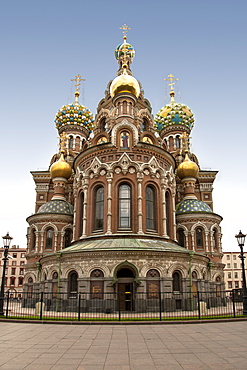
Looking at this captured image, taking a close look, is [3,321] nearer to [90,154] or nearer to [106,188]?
[106,188]

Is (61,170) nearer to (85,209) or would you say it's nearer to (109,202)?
(85,209)

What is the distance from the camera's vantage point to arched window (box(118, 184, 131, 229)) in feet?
88.4

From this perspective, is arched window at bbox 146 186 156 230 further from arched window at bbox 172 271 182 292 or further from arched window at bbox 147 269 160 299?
arched window at bbox 147 269 160 299

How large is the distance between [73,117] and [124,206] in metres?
26.3

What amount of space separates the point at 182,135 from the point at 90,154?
60.7ft

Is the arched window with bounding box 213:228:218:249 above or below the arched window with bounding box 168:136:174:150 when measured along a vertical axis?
below

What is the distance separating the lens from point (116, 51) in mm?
45531

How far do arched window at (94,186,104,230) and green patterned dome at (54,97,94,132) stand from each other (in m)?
23.2

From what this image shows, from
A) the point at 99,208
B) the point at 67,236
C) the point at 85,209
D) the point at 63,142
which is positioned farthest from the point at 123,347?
the point at 63,142

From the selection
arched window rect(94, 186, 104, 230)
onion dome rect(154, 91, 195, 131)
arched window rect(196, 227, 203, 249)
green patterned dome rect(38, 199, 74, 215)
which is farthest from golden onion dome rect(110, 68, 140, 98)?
arched window rect(196, 227, 203, 249)

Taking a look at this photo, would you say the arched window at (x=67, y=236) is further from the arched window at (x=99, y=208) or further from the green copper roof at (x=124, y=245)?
the green copper roof at (x=124, y=245)

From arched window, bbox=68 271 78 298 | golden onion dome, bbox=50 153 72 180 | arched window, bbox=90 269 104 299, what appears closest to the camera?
arched window, bbox=90 269 104 299

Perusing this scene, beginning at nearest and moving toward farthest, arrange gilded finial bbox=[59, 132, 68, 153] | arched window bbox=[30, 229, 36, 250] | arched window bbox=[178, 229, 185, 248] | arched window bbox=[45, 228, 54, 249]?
arched window bbox=[45, 228, 54, 249]
arched window bbox=[178, 229, 185, 248]
arched window bbox=[30, 229, 36, 250]
gilded finial bbox=[59, 132, 68, 153]

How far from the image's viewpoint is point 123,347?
9.74 metres
